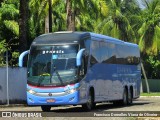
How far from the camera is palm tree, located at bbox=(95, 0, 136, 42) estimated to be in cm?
5896

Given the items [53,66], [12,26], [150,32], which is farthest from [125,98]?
[150,32]

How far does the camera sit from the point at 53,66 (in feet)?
69.3

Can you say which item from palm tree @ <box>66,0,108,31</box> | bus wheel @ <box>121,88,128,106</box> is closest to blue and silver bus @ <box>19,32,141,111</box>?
bus wheel @ <box>121,88,128,106</box>

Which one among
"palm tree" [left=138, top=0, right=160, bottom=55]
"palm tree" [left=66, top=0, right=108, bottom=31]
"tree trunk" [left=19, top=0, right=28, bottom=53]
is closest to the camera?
"tree trunk" [left=19, top=0, right=28, bottom=53]

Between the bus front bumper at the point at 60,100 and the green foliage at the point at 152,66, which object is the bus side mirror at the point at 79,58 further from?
the green foliage at the point at 152,66

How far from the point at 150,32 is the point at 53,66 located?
40570mm

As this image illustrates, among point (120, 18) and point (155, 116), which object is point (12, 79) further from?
point (120, 18)

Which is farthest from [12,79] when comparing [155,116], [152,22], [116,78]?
[152,22]

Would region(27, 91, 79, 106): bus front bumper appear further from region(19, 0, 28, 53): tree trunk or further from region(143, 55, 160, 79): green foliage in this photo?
region(143, 55, 160, 79): green foliage

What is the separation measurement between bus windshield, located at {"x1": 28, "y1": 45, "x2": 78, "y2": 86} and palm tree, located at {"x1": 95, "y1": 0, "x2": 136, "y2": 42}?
122ft

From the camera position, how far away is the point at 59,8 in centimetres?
5909

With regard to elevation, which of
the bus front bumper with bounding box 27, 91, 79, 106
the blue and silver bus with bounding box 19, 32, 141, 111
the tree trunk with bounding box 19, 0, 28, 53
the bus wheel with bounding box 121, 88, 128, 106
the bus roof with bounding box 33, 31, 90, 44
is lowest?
the bus wheel with bounding box 121, 88, 128, 106

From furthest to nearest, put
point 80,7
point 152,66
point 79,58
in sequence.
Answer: point 152,66
point 80,7
point 79,58

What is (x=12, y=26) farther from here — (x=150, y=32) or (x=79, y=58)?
(x=79, y=58)
